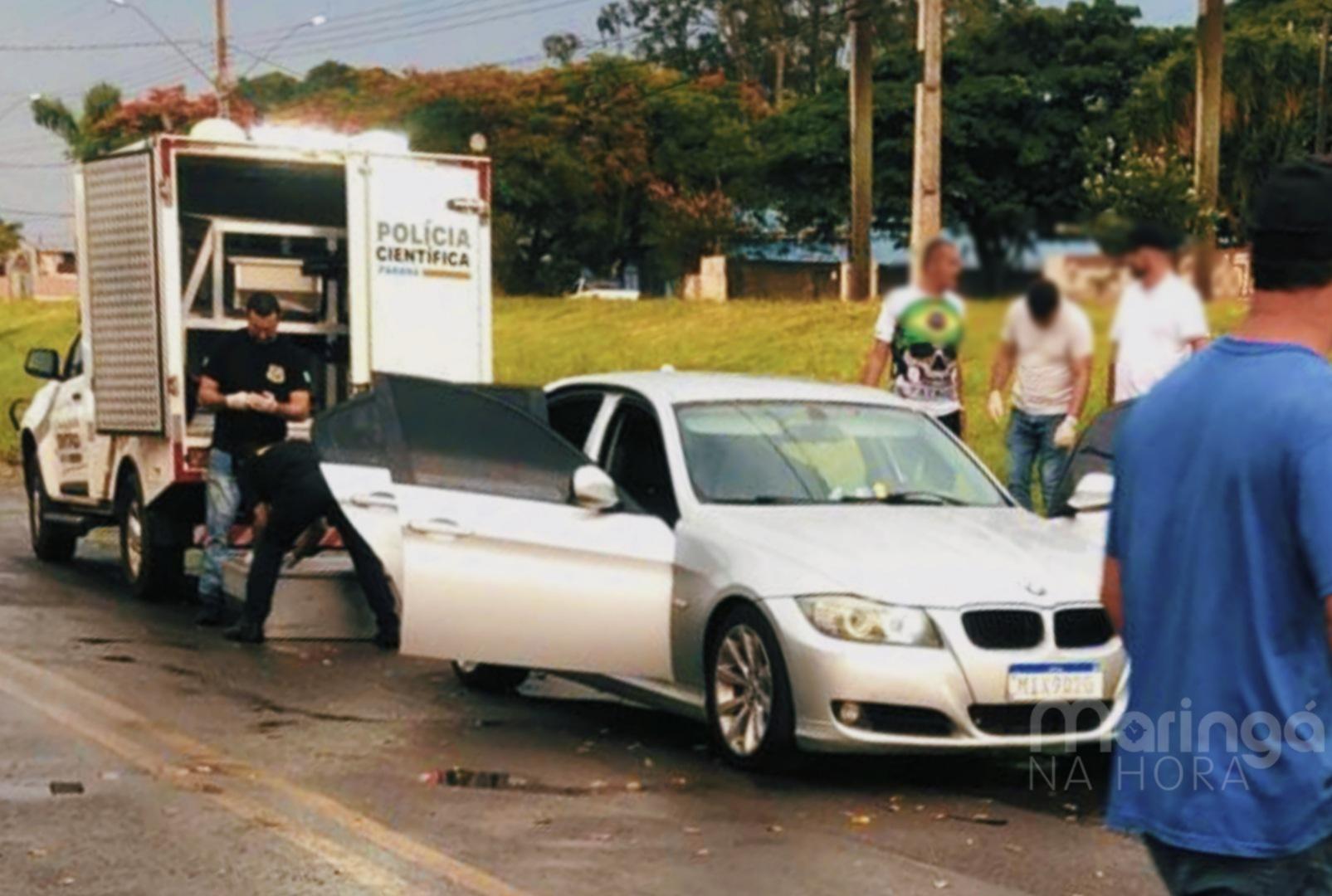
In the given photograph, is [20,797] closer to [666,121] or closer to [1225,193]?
[1225,193]

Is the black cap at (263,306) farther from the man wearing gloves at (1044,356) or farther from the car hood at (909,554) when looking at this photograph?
the man wearing gloves at (1044,356)

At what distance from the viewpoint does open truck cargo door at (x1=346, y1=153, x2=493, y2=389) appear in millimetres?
13531

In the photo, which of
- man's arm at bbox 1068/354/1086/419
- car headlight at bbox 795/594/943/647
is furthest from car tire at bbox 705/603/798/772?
man's arm at bbox 1068/354/1086/419

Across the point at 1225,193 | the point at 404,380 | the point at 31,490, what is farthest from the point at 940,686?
the point at 31,490

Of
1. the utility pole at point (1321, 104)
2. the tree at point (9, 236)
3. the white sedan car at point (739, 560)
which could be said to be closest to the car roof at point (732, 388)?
the white sedan car at point (739, 560)

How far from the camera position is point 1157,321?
245 cm

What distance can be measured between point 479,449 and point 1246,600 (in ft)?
20.0

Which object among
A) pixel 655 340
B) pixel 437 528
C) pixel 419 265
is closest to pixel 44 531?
pixel 419 265

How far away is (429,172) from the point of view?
1373cm

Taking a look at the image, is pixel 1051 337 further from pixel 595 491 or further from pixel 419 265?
pixel 419 265

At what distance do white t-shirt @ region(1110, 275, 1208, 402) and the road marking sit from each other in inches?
157

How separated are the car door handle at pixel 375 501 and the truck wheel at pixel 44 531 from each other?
6723 mm

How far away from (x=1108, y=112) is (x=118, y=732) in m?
6.12

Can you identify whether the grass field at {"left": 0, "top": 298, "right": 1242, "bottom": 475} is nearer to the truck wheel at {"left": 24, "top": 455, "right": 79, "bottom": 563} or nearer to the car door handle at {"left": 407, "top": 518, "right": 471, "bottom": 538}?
the car door handle at {"left": 407, "top": 518, "right": 471, "bottom": 538}
